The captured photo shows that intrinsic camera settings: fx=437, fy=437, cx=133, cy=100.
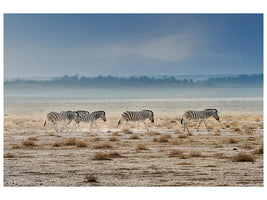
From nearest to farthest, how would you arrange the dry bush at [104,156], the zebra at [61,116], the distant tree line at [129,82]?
the dry bush at [104,156]
the zebra at [61,116]
the distant tree line at [129,82]

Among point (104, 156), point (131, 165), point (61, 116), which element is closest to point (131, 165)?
point (131, 165)

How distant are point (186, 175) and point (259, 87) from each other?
8658 centimetres

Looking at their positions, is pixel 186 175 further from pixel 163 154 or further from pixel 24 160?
pixel 24 160

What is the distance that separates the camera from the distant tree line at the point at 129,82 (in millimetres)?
95500

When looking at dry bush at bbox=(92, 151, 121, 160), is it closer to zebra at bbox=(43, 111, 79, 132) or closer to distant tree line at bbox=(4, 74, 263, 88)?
zebra at bbox=(43, 111, 79, 132)

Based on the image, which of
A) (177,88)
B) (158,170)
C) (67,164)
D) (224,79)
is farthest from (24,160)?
(224,79)

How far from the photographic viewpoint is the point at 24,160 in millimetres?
15805

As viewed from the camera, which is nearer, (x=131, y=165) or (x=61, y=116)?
(x=131, y=165)

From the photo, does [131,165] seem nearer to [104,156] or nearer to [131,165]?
[131,165]

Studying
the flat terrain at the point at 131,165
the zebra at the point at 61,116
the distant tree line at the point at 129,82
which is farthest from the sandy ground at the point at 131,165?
the distant tree line at the point at 129,82

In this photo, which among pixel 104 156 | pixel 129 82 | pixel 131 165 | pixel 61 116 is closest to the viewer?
pixel 131 165

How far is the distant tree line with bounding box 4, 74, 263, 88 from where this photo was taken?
9550cm

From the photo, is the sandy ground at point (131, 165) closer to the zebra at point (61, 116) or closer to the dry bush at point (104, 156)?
the dry bush at point (104, 156)

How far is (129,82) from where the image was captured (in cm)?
10806
